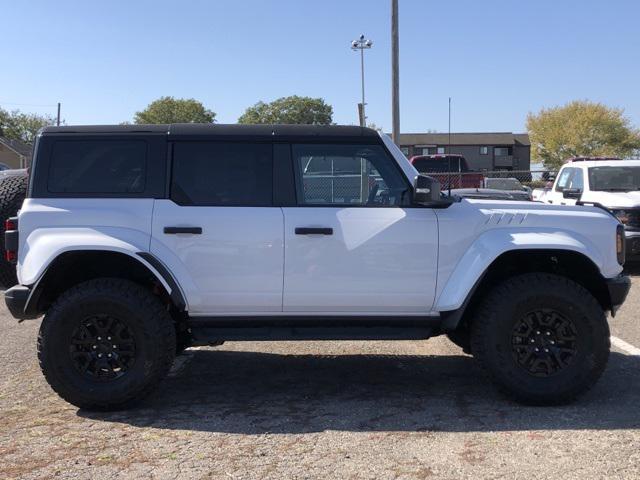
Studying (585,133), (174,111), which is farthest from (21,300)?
(174,111)

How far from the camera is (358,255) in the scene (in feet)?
15.3

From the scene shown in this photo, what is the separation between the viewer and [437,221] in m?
4.73

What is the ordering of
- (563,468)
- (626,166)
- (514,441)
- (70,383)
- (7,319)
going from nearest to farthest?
1. (563,468)
2. (514,441)
3. (70,383)
4. (7,319)
5. (626,166)

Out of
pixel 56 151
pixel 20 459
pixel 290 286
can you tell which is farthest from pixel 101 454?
pixel 56 151

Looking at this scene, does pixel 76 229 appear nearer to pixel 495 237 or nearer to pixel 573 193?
pixel 495 237

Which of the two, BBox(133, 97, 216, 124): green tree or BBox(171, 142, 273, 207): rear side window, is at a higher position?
BBox(133, 97, 216, 124): green tree

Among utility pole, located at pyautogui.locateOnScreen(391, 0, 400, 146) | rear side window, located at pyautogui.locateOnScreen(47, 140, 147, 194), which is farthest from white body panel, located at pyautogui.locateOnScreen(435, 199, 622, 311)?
utility pole, located at pyautogui.locateOnScreen(391, 0, 400, 146)

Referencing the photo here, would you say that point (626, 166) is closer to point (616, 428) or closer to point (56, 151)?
point (616, 428)

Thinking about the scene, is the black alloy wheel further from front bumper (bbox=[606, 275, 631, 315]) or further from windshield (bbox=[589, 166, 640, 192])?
windshield (bbox=[589, 166, 640, 192])

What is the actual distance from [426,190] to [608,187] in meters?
8.53

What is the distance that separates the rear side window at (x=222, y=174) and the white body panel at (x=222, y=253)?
0.34ft

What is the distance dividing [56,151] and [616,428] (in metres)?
4.40

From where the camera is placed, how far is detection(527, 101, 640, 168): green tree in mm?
63438

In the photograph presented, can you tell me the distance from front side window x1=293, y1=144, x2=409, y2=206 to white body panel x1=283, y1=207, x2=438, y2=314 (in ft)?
0.37
